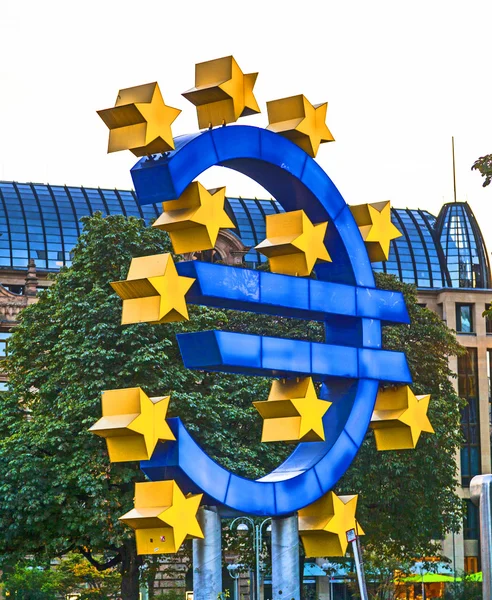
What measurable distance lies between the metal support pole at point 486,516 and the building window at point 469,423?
61606mm

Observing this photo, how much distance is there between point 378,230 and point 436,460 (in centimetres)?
2156

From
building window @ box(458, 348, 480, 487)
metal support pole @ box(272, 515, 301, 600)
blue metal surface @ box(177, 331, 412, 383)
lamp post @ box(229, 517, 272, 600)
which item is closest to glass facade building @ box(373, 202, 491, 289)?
building window @ box(458, 348, 480, 487)

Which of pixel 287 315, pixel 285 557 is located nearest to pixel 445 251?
pixel 287 315

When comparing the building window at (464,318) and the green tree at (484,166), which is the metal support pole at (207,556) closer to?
the green tree at (484,166)

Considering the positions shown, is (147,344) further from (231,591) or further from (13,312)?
(231,591)

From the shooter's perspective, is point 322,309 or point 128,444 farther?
point 322,309

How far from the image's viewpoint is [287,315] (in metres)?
25.1

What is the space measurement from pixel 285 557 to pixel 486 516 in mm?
5536

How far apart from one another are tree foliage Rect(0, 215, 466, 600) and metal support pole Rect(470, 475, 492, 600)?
18495 mm

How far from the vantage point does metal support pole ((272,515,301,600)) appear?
25.2 m

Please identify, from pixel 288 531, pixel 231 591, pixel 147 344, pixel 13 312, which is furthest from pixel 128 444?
pixel 231 591

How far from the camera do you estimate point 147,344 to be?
3997cm

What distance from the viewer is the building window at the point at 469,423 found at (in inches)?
3268

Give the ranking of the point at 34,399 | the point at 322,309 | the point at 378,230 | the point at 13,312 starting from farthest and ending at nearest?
the point at 13,312
the point at 34,399
the point at 378,230
the point at 322,309
